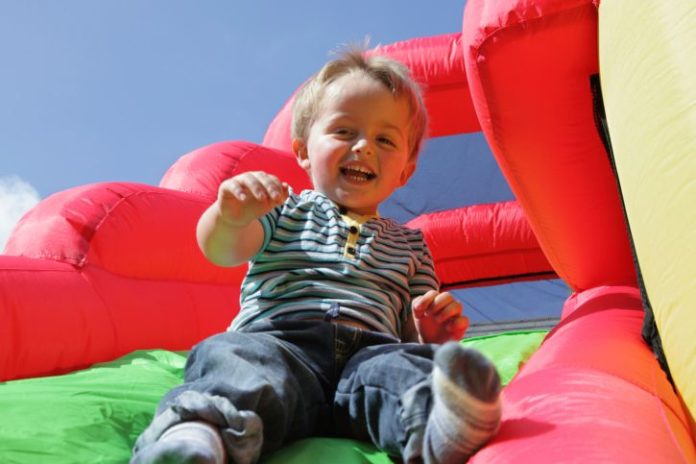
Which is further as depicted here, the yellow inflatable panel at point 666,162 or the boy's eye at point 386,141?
the boy's eye at point 386,141

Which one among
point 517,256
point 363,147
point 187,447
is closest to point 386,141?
point 363,147

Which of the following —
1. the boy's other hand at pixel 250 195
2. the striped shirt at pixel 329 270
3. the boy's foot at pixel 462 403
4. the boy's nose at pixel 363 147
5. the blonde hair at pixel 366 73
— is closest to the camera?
the boy's foot at pixel 462 403

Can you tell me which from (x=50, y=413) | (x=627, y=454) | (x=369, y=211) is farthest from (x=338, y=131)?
(x=627, y=454)

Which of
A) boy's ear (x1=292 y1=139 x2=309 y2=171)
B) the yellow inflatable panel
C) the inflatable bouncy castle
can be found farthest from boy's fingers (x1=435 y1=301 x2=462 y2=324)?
boy's ear (x1=292 y1=139 x2=309 y2=171)

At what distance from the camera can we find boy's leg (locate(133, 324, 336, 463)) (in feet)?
2.19

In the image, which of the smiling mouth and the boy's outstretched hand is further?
the smiling mouth

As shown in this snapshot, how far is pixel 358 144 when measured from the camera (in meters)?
1.13

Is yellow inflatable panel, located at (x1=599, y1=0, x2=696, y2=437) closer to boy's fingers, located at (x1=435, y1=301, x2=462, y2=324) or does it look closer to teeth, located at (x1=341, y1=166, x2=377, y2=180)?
boy's fingers, located at (x1=435, y1=301, x2=462, y2=324)

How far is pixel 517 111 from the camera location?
125 cm

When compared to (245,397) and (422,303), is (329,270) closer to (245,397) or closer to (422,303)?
(422,303)

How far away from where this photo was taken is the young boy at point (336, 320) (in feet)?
2.04

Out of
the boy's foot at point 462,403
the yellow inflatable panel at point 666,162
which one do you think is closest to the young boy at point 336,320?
the boy's foot at point 462,403

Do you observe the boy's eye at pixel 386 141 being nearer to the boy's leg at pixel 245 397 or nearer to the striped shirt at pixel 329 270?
the striped shirt at pixel 329 270

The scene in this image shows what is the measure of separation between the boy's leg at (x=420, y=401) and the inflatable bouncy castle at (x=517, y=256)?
0.03 m
